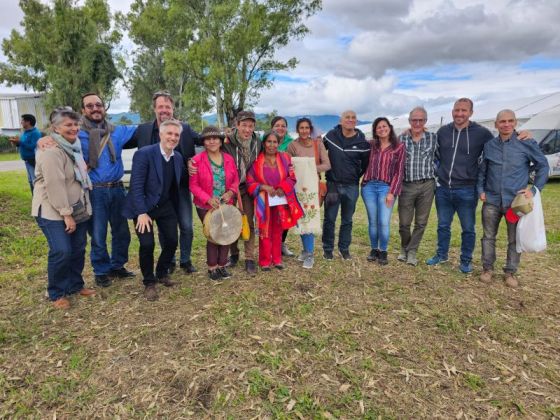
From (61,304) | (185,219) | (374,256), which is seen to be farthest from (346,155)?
(61,304)

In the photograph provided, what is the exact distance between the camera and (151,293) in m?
4.43

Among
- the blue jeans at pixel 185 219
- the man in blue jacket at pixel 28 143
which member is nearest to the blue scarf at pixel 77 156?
the blue jeans at pixel 185 219

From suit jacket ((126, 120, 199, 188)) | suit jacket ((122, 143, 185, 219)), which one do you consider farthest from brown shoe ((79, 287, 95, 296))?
suit jacket ((126, 120, 199, 188))

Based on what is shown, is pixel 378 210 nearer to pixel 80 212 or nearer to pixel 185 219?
pixel 185 219

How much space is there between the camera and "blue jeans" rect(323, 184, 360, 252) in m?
5.34

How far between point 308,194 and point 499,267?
305 centimetres

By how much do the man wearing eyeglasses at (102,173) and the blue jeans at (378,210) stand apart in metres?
3.21

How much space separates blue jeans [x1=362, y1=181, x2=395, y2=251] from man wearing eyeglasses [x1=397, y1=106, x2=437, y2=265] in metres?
0.28

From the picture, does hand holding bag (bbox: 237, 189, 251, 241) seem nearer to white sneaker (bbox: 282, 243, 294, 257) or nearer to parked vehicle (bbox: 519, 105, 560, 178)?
white sneaker (bbox: 282, 243, 294, 257)

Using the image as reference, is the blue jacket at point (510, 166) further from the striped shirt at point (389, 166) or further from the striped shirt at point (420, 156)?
the striped shirt at point (389, 166)

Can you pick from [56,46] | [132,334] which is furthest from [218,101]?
[132,334]

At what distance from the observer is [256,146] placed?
16.1 ft

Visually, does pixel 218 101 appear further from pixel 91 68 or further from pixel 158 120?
pixel 158 120

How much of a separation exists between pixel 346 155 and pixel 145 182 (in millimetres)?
2628
